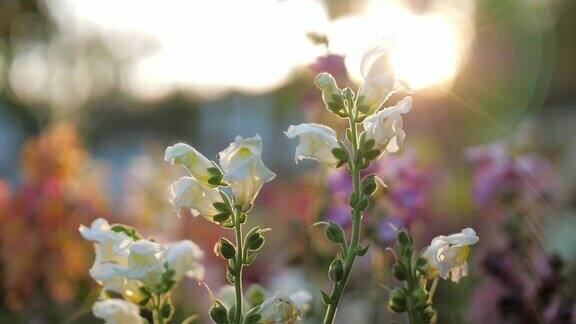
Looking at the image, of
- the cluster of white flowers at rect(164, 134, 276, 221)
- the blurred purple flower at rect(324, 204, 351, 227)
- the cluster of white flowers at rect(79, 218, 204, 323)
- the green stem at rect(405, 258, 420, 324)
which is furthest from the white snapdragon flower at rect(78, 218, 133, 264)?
the blurred purple flower at rect(324, 204, 351, 227)

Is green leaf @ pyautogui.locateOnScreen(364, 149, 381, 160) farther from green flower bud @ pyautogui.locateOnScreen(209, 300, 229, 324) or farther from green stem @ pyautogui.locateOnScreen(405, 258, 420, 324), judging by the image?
green flower bud @ pyautogui.locateOnScreen(209, 300, 229, 324)

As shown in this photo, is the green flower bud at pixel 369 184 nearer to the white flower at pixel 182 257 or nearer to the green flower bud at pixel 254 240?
the green flower bud at pixel 254 240

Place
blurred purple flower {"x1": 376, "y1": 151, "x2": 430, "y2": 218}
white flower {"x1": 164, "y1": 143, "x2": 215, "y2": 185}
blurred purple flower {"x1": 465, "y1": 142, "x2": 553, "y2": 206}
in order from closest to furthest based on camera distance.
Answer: white flower {"x1": 164, "y1": 143, "x2": 215, "y2": 185} → blurred purple flower {"x1": 376, "y1": 151, "x2": 430, "y2": 218} → blurred purple flower {"x1": 465, "y1": 142, "x2": 553, "y2": 206}

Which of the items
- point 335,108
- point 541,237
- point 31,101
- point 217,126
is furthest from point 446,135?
point 217,126

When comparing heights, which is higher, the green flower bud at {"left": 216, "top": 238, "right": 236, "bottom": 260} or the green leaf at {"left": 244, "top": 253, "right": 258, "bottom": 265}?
the green flower bud at {"left": 216, "top": 238, "right": 236, "bottom": 260}

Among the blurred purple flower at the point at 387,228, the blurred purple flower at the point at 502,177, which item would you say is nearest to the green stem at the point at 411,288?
the blurred purple flower at the point at 387,228

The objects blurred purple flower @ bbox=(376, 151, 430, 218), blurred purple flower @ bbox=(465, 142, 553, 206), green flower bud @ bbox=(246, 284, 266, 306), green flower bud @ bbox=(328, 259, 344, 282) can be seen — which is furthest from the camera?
blurred purple flower @ bbox=(465, 142, 553, 206)

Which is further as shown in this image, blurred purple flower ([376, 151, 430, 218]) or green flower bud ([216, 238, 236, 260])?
blurred purple flower ([376, 151, 430, 218])
